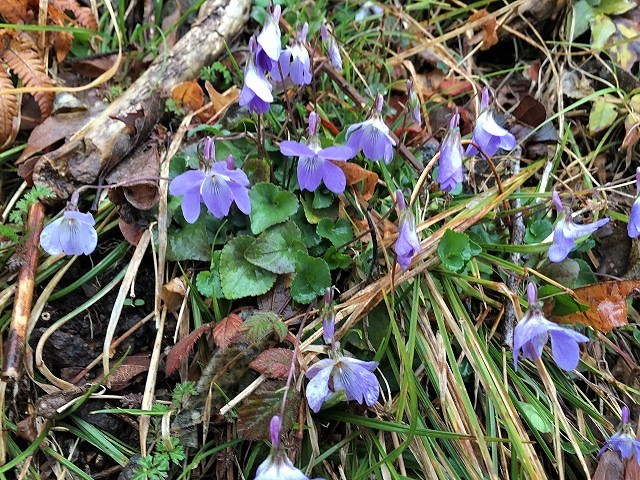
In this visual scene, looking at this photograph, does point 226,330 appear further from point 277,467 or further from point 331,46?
point 331,46

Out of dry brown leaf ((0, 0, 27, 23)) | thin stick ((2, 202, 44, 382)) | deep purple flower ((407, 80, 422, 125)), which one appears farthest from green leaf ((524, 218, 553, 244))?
dry brown leaf ((0, 0, 27, 23))

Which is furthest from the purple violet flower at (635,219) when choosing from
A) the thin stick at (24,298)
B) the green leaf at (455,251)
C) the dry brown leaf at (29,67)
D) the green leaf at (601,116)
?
the dry brown leaf at (29,67)

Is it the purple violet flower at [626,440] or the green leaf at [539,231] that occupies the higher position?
the green leaf at [539,231]

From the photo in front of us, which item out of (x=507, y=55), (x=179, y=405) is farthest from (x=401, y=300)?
(x=507, y=55)

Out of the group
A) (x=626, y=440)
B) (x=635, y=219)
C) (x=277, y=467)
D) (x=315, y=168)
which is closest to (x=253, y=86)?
(x=315, y=168)

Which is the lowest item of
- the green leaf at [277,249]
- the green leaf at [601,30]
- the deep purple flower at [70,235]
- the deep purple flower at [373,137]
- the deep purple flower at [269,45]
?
the green leaf at [601,30]

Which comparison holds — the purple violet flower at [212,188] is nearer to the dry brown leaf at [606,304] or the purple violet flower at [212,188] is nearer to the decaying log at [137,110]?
the decaying log at [137,110]
